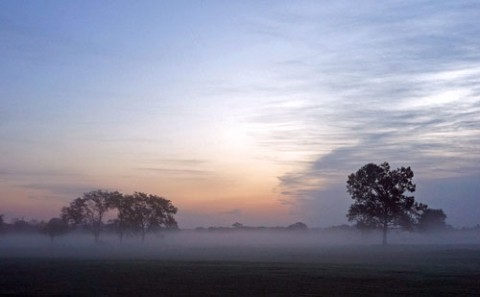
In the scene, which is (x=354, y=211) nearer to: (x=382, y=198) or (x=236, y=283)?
(x=382, y=198)

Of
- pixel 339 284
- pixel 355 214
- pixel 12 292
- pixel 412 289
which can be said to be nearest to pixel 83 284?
pixel 12 292

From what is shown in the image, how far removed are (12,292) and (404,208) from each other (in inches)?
3368

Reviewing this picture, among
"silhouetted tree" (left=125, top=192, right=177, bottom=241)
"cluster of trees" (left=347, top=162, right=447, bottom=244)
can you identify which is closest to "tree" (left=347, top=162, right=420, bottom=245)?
"cluster of trees" (left=347, top=162, right=447, bottom=244)

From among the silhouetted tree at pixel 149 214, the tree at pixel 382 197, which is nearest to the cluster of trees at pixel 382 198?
the tree at pixel 382 197

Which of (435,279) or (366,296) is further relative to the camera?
(435,279)

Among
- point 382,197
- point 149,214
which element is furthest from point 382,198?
point 149,214

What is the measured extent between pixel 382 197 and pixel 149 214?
67419 millimetres

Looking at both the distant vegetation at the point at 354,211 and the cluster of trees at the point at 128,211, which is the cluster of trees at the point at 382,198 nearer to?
the distant vegetation at the point at 354,211

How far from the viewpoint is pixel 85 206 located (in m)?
150

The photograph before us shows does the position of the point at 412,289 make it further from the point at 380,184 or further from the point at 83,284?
the point at 380,184

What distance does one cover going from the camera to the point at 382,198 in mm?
104500

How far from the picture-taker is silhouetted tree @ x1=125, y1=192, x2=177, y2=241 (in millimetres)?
149625

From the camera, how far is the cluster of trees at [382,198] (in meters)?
104

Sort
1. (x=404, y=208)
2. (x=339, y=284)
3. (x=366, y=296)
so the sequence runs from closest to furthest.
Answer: (x=366, y=296) < (x=339, y=284) < (x=404, y=208)
